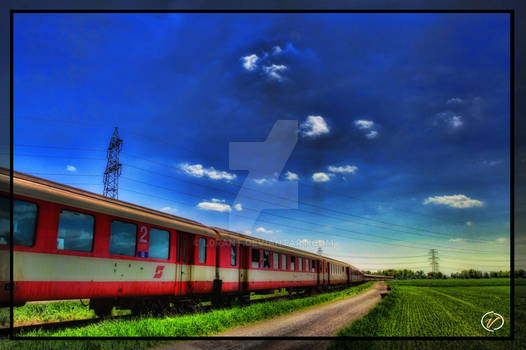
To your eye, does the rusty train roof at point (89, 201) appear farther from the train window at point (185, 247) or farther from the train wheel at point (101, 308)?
the train wheel at point (101, 308)

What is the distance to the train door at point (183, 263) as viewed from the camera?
12758mm

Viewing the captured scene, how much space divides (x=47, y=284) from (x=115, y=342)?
196cm

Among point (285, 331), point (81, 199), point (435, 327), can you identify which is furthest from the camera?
point (285, 331)

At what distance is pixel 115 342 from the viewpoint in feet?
24.6

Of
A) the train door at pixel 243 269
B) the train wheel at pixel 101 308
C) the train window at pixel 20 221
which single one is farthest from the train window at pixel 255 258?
the train window at pixel 20 221

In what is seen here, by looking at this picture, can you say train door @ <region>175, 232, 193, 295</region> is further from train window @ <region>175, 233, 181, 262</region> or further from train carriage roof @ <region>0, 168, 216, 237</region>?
train carriage roof @ <region>0, 168, 216, 237</region>

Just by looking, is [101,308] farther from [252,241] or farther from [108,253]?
[252,241]

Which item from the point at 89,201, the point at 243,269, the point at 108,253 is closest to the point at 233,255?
the point at 243,269

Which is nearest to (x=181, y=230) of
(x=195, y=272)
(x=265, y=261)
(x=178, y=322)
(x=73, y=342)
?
(x=195, y=272)

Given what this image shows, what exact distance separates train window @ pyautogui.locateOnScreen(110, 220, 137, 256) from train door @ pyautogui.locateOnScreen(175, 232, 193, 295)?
2.39 meters

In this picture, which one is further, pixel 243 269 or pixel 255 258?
pixel 255 258

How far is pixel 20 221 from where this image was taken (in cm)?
766

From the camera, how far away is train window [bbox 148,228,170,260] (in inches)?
452

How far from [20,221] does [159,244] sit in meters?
4.61
